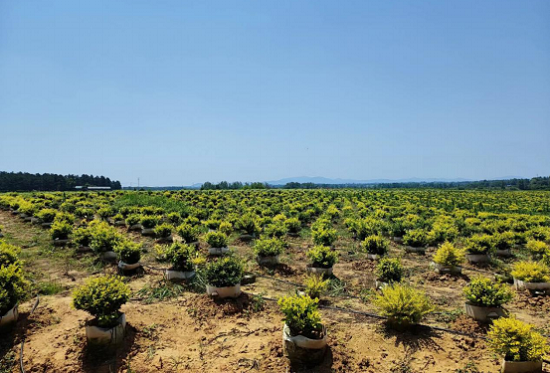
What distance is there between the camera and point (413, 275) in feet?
31.8

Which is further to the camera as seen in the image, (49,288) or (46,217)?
(46,217)

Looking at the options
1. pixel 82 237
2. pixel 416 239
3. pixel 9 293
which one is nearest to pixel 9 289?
pixel 9 293

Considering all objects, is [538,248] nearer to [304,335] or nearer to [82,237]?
[304,335]

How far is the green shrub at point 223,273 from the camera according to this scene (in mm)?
7258

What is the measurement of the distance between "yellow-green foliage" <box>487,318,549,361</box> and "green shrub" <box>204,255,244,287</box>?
5214 mm

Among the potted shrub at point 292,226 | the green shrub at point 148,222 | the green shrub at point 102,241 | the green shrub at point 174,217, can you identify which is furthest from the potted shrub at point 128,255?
the potted shrub at point 292,226

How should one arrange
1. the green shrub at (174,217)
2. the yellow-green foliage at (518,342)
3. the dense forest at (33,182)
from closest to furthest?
the yellow-green foliage at (518,342), the green shrub at (174,217), the dense forest at (33,182)

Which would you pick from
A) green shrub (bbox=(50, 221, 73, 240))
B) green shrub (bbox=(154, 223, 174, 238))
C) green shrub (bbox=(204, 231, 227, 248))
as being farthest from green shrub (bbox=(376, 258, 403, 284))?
green shrub (bbox=(50, 221, 73, 240))

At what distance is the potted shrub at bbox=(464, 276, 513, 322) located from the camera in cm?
605

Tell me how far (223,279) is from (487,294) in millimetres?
5832

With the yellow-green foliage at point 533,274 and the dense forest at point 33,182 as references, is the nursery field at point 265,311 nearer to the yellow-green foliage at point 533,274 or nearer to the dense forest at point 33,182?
the yellow-green foliage at point 533,274

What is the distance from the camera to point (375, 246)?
11055mm

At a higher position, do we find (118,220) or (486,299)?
(118,220)

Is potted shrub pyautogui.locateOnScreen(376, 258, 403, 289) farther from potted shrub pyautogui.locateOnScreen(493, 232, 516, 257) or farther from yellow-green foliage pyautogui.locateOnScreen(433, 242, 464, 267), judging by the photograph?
potted shrub pyautogui.locateOnScreen(493, 232, 516, 257)
